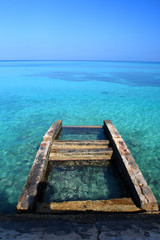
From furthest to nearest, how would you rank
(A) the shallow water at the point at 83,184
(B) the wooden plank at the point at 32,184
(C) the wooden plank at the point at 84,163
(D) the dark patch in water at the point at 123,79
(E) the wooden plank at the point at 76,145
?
(D) the dark patch in water at the point at 123,79, (E) the wooden plank at the point at 76,145, (C) the wooden plank at the point at 84,163, (A) the shallow water at the point at 83,184, (B) the wooden plank at the point at 32,184

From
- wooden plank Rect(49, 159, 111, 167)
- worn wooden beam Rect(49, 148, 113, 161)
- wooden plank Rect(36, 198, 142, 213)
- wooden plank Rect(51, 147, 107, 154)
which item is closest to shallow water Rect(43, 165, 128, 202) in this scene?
wooden plank Rect(49, 159, 111, 167)

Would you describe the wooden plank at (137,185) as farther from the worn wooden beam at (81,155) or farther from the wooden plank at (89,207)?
the worn wooden beam at (81,155)

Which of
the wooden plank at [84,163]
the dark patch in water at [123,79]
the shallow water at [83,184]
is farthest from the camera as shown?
the dark patch in water at [123,79]

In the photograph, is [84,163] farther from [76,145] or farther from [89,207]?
[89,207]

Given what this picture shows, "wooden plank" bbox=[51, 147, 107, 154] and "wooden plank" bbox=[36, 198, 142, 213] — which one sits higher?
"wooden plank" bbox=[51, 147, 107, 154]

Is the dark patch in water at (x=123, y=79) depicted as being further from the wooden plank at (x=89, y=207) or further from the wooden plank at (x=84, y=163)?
the wooden plank at (x=89, y=207)

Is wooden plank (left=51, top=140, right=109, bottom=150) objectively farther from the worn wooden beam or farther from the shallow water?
the shallow water

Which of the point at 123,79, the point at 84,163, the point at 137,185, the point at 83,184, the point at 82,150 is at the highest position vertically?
the point at 123,79

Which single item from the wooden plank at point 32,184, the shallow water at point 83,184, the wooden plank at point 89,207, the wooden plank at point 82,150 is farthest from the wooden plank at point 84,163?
the wooden plank at point 89,207

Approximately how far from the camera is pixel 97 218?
2.13 m

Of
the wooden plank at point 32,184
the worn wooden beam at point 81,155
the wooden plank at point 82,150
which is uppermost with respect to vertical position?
the wooden plank at point 32,184

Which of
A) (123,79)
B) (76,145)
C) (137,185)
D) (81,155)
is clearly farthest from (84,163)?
(123,79)

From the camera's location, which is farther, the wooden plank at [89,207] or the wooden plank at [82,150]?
the wooden plank at [82,150]

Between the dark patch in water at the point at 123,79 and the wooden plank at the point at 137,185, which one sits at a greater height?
the dark patch in water at the point at 123,79
